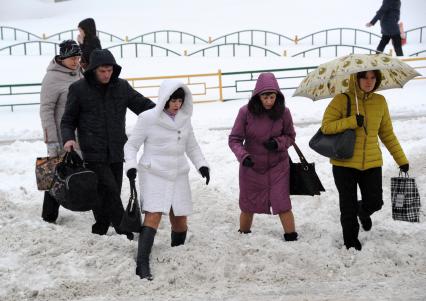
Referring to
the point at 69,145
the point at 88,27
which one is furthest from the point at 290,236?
the point at 88,27

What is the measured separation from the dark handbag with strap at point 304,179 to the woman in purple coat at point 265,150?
0.20 ft

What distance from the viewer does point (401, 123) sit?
10.7 metres

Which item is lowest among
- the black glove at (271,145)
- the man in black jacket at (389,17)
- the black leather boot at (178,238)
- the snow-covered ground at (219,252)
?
the snow-covered ground at (219,252)

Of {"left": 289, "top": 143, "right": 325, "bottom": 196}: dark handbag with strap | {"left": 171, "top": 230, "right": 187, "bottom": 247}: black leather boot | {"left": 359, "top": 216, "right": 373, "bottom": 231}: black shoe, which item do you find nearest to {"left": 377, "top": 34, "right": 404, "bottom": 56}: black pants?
{"left": 359, "top": 216, "right": 373, "bottom": 231}: black shoe

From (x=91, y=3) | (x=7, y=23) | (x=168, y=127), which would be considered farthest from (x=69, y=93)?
(x=91, y=3)

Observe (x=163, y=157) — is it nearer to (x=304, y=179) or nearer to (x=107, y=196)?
(x=107, y=196)

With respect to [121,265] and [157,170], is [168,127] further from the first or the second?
[121,265]

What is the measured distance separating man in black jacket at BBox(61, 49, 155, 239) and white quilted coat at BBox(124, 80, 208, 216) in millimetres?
538

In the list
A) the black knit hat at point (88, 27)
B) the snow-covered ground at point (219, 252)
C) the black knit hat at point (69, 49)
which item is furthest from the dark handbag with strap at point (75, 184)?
the black knit hat at point (88, 27)

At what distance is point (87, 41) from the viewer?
686cm

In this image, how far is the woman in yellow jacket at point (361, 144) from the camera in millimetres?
5398

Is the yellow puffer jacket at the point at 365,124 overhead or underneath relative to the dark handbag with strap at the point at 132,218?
overhead

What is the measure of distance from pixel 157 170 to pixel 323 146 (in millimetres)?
1316

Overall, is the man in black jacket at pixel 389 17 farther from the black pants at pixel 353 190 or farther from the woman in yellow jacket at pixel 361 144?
the black pants at pixel 353 190
